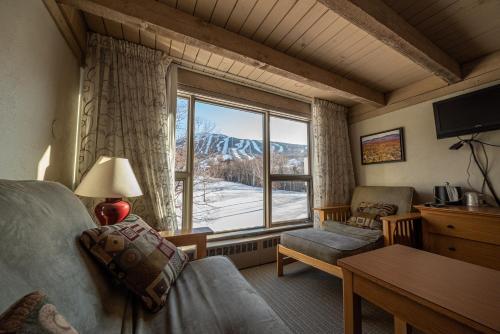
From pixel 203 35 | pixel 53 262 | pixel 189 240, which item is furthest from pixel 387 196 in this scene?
pixel 53 262

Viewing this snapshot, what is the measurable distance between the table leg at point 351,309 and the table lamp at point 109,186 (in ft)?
4.69

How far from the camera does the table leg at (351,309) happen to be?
1.08 meters

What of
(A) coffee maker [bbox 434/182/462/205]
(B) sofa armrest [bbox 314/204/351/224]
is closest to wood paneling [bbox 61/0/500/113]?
(A) coffee maker [bbox 434/182/462/205]

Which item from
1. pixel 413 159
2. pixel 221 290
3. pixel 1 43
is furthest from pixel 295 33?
pixel 413 159

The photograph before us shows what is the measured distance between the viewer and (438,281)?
0.92 meters

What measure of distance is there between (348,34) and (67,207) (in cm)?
228

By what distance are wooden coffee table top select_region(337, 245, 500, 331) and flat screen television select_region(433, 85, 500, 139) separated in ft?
5.65

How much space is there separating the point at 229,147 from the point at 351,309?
2011mm

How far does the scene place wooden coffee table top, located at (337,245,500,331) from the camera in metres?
0.74

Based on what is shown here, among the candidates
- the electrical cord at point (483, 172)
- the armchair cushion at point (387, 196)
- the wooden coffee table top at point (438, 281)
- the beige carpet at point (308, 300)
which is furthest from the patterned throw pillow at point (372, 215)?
the wooden coffee table top at point (438, 281)

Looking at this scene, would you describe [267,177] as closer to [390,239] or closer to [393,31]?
[390,239]

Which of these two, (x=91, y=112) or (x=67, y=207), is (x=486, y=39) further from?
(x=91, y=112)

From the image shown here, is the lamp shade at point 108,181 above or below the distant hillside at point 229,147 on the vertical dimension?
below

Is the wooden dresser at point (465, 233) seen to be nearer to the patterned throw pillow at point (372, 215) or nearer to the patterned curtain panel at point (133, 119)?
the patterned throw pillow at point (372, 215)
